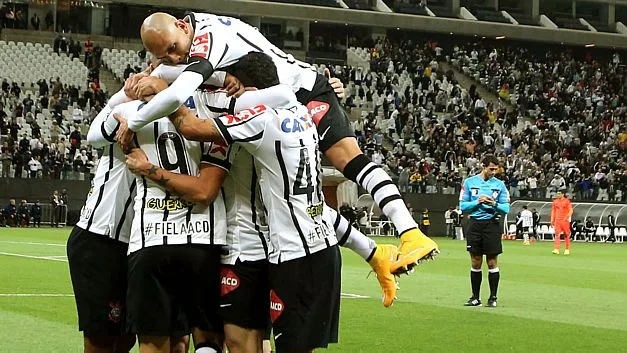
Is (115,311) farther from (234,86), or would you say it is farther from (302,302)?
(234,86)

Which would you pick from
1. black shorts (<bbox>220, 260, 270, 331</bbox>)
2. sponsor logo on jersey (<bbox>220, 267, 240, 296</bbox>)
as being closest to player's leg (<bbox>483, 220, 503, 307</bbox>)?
black shorts (<bbox>220, 260, 270, 331</bbox>)

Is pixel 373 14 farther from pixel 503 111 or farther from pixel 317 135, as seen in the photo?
pixel 317 135

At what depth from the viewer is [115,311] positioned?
705 cm

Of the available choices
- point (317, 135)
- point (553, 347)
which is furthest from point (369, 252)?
point (553, 347)

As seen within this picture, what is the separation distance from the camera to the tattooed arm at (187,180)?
6309 mm

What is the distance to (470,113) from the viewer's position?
55500 mm

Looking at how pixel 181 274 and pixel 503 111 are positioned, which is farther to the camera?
pixel 503 111

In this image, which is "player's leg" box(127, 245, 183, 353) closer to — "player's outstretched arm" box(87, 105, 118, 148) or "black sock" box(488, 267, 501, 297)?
"player's outstretched arm" box(87, 105, 118, 148)

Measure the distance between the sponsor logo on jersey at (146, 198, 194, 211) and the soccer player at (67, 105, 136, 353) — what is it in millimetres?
623

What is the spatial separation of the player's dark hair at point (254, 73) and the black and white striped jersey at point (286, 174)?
212mm

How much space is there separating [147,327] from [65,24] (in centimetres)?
4880

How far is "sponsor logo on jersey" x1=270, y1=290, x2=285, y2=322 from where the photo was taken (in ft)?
21.3

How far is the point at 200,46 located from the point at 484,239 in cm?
1057

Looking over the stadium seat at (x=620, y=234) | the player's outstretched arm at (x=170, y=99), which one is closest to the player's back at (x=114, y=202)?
the player's outstretched arm at (x=170, y=99)
